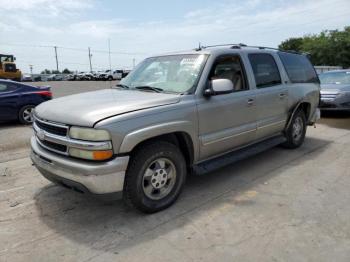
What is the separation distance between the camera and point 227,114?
4531mm

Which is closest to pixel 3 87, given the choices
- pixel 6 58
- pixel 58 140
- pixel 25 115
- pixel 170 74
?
pixel 25 115

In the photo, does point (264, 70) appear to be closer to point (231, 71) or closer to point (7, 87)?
point (231, 71)

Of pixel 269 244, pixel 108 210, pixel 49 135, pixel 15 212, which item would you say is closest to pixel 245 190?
pixel 269 244

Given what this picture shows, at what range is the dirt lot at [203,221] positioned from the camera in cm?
308

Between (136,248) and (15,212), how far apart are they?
5.50 ft

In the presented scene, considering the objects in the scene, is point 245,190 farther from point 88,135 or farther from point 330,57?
point 330,57

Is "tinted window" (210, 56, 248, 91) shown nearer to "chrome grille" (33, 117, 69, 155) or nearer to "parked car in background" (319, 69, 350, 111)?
"chrome grille" (33, 117, 69, 155)

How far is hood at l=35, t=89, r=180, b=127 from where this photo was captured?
11.2 ft

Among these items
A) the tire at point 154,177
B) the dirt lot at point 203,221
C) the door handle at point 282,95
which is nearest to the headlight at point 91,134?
the tire at point 154,177

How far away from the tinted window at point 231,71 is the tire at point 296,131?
5.76ft

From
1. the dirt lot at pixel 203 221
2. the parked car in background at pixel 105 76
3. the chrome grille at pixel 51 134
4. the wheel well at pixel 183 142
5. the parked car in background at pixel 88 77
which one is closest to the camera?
the dirt lot at pixel 203 221

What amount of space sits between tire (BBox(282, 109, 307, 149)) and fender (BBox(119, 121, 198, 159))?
273cm

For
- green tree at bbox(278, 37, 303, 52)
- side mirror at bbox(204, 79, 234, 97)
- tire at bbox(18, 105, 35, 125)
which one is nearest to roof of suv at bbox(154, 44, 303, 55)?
side mirror at bbox(204, 79, 234, 97)

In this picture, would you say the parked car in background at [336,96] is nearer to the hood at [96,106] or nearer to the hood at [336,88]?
the hood at [336,88]
